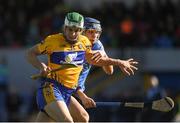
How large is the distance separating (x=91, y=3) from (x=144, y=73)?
3.67 meters

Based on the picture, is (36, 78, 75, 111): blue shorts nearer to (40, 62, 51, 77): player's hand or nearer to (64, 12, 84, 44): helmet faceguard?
(40, 62, 51, 77): player's hand

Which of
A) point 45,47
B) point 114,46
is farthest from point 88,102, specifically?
point 114,46

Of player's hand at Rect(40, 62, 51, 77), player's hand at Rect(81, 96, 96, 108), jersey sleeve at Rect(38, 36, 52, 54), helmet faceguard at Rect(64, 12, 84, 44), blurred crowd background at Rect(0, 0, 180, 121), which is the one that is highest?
helmet faceguard at Rect(64, 12, 84, 44)

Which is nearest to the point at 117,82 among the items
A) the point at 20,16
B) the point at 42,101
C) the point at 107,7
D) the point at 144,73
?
the point at 144,73

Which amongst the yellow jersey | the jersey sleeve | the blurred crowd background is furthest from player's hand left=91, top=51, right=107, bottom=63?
the blurred crowd background

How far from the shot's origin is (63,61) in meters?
10.5

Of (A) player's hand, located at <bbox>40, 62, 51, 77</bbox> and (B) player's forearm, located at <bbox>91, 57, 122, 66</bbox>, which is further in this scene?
(B) player's forearm, located at <bbox>91, 57, 122, 66</bbox>

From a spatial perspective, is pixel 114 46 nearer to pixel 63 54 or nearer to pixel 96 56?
pixel 96 56

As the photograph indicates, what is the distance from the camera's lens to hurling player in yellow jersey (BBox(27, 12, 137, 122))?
10.4 m

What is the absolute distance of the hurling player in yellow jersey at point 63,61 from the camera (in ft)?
34.0

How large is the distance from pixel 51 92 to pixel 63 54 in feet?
1.70

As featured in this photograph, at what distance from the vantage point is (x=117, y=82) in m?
21.5

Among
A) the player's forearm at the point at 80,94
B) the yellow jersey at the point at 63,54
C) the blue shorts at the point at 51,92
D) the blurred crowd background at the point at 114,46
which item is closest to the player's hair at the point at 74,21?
the yellow jersey at the point at 63,54

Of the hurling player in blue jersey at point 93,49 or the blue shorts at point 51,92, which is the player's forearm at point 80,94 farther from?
the blue shorts at point 51,92
